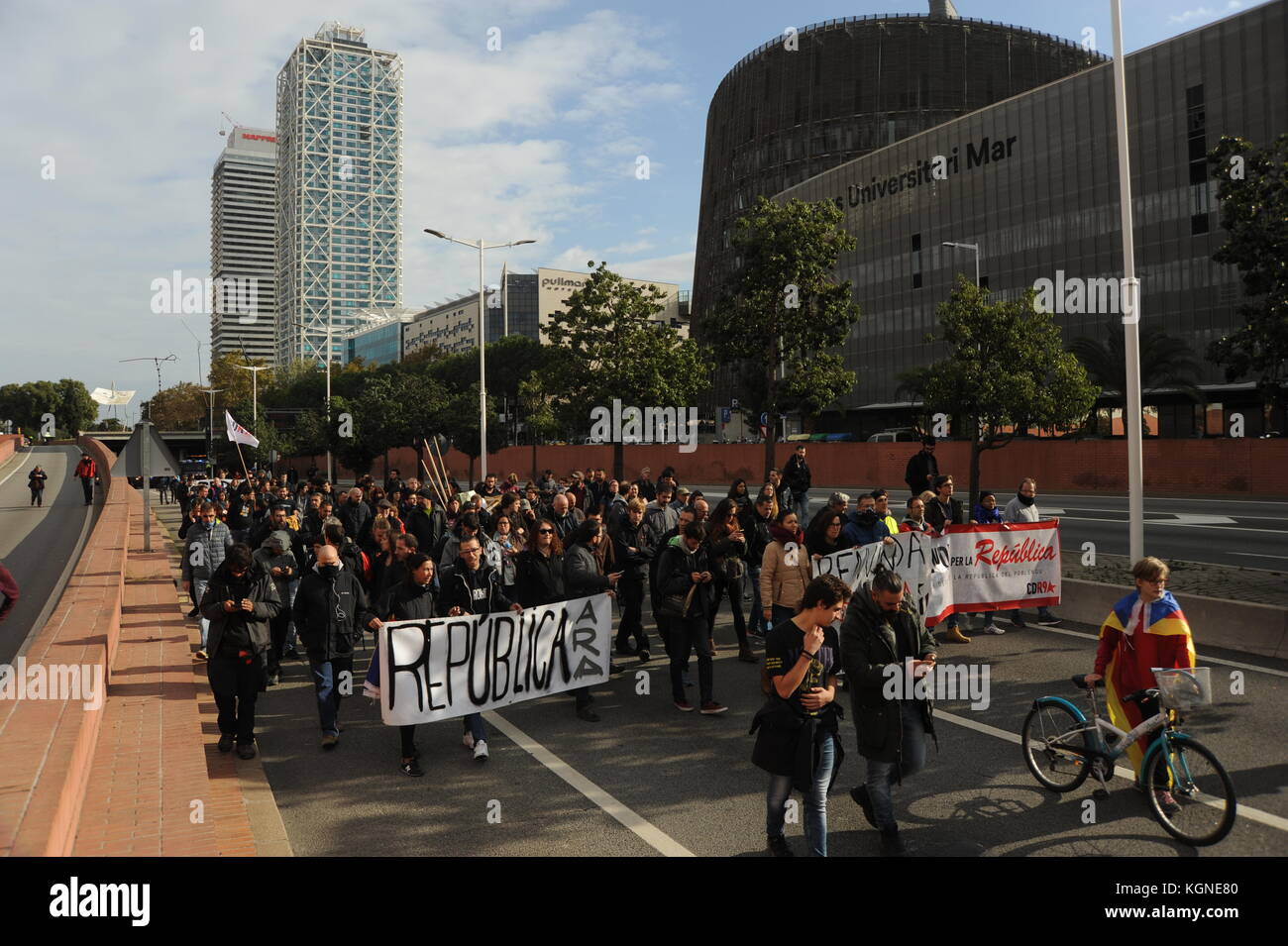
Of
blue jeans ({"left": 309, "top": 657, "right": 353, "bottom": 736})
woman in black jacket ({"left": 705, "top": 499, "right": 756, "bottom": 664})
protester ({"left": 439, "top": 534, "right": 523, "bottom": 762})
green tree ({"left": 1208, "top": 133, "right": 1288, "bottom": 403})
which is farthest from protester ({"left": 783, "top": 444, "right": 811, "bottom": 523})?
blue jeans ({"left": 309, "top": 657, "right": 353, "bottom": 736})

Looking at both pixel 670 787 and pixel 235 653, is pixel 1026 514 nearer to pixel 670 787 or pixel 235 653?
pixel 670 787

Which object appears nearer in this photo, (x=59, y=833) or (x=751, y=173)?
(x=59, y=833)

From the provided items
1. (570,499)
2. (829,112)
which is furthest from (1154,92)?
(570,499)

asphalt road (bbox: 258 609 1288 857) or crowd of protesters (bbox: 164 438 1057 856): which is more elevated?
crowd of protesters (bbox: 164 438 1057 856)

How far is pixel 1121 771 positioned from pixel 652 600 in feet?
13.8

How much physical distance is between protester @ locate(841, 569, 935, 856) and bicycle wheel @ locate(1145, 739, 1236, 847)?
57.5 inches

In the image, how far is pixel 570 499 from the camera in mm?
13375

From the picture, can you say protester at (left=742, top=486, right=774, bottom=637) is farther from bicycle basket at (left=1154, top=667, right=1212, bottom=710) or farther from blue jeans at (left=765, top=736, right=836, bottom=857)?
blue jeans at (left=765, top=736, right=836, bottom=857)

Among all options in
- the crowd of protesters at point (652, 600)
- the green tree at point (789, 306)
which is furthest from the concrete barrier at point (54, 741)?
the green tree at point (789, 306)

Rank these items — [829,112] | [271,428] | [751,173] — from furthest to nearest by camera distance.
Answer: [751,173]
[829,112]
[271,428]

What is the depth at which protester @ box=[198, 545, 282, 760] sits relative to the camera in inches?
304

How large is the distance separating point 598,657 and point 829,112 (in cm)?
9756
